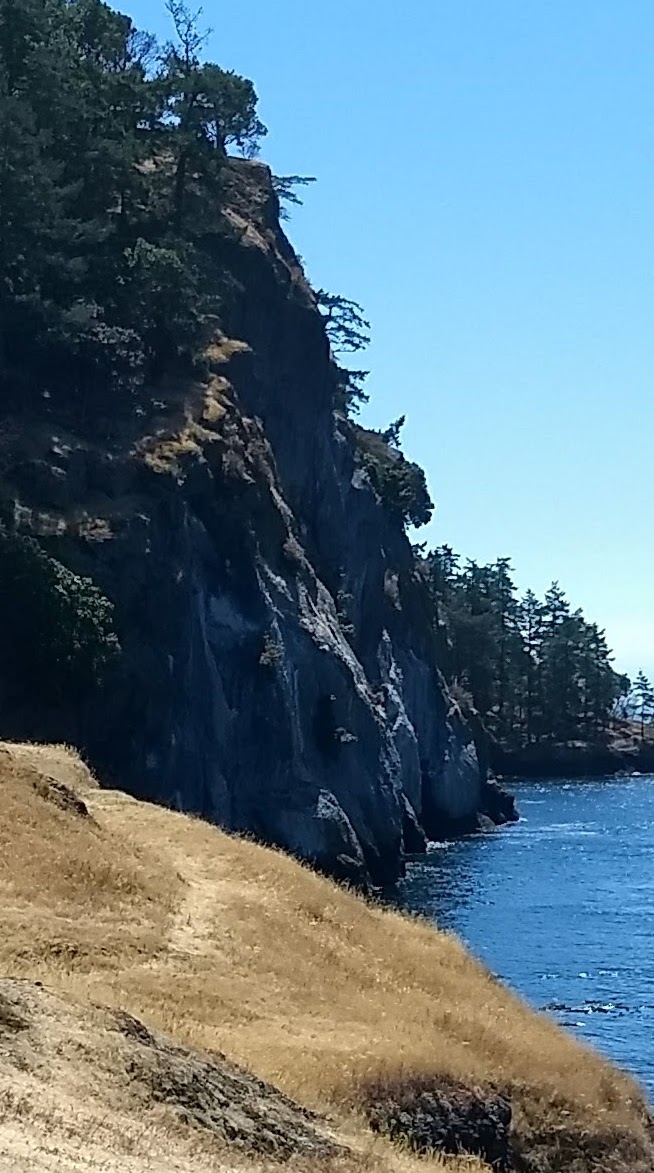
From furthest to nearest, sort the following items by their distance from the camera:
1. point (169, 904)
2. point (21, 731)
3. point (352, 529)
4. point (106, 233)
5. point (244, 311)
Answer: point (352, 529) < point (244, 311) < point (106, 233) < point (21, 731) < point (169, 904)

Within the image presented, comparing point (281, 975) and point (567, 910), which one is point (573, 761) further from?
point (281, 975)

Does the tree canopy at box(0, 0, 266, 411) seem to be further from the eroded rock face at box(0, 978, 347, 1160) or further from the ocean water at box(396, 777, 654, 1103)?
the eroded rock face at box(0, 978, 347, 1160)

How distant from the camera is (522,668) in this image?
543ft

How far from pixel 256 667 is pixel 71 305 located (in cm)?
1945

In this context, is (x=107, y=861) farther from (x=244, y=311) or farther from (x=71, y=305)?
(x=244, y=311)

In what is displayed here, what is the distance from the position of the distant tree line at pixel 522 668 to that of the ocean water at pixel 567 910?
3787 centimetres

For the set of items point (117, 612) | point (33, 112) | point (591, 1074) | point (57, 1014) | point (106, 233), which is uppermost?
point (33, 112)

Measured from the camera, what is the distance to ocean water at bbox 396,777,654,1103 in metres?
49.2

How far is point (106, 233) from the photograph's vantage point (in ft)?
257

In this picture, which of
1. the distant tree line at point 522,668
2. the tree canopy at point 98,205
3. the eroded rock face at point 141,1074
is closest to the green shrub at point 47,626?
the tree canopy at point 98,205

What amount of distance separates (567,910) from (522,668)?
94.3 m

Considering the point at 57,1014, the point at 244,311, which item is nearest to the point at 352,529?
the point at 244,311

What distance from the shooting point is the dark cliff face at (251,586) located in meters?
64.8

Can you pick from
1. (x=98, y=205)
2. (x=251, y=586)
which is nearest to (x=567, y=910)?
(x=251, y=586)
